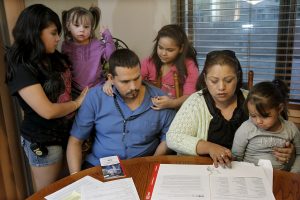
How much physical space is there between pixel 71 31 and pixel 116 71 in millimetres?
513

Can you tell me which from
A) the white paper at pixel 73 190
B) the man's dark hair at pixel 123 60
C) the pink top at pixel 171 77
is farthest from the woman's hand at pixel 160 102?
the white paper at pixel 73 190

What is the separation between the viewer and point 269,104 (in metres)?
1.29

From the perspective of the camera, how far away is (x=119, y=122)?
158 centimetres

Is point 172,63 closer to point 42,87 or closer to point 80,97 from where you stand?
point 80,97

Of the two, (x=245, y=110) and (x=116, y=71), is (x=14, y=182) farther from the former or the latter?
(x=245, y=110)

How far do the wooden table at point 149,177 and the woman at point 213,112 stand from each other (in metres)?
0.10

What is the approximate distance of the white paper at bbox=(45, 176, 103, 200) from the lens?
108 centimetres

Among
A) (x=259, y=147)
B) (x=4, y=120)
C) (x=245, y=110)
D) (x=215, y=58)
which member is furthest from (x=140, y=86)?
(x=4, y=120)

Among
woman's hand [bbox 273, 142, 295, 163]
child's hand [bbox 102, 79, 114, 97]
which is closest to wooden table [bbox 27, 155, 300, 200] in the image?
Answer: woman's hand [bbox 273, 142, 295, 163]

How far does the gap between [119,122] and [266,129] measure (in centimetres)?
71

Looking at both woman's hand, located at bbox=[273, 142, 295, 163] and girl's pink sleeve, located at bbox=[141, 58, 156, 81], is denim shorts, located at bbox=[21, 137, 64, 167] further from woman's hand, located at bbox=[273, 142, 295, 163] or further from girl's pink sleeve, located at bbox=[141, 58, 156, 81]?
woman's hand, located at bbox=[273, 142, 295, 163]

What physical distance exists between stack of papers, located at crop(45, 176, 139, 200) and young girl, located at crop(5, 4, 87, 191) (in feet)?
1.78

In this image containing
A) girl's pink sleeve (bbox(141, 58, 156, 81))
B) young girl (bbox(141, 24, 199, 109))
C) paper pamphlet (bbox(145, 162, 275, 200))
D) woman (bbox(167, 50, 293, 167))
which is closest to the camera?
paper pamphlet (bbox(145, 162, 275, 200))

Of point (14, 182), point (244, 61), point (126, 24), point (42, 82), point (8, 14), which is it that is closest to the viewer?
point (42, 82)
